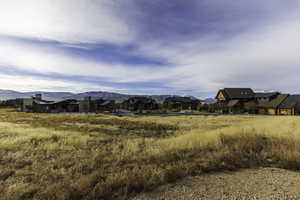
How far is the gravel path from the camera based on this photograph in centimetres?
343

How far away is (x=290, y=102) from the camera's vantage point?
42.5 m

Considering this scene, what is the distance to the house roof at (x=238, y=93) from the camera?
5728 centimetres

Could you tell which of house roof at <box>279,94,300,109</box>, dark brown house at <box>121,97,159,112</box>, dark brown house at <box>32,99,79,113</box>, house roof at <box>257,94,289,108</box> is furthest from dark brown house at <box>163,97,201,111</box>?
dark brown house at <box>32,99,79,113</box>

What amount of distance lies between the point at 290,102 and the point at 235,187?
50891 millimetres

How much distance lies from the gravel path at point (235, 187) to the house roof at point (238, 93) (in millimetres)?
57987

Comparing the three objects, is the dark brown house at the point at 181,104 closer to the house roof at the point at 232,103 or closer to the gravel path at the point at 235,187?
the house roof at the point at 232,103

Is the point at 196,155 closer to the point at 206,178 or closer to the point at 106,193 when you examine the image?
the point at 206,178

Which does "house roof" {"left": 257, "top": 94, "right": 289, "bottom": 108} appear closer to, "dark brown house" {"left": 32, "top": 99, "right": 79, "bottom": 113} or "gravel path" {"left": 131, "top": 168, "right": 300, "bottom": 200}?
"gravel path" {"left": 131, "top": 168, "right": 300, "bottom": 200}

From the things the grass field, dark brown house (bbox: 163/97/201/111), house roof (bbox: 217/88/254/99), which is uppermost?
house roof (bbox: 217/88/254/99)

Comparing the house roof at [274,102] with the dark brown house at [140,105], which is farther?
the dark brown house at [140,105]

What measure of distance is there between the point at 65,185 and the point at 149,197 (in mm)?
1934

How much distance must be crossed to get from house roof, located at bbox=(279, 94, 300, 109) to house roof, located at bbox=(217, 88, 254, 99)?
13.1 metres

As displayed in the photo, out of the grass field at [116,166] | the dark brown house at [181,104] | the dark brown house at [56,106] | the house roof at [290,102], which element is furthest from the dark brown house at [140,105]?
the grass field at [116,166]

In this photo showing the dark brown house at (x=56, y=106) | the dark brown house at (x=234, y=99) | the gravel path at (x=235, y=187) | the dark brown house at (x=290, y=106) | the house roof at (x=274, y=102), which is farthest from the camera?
the dark brown house at (x=234, y=99)
